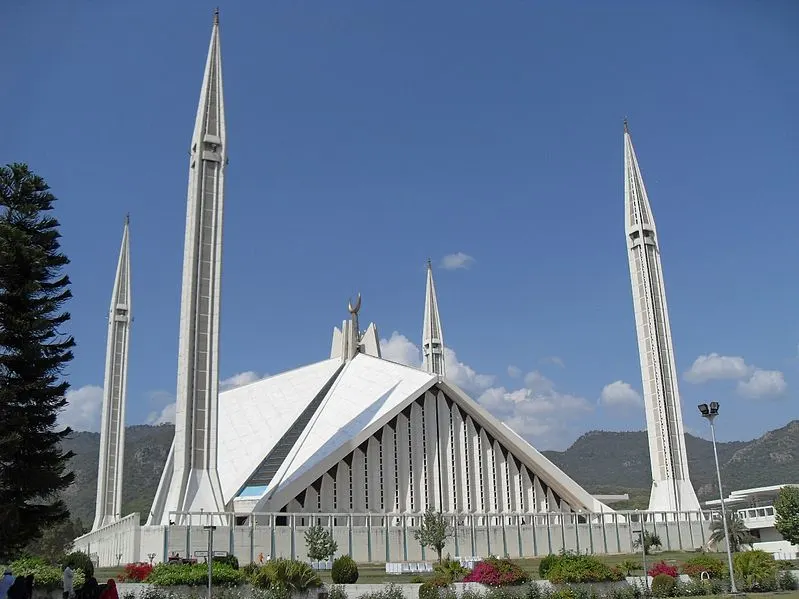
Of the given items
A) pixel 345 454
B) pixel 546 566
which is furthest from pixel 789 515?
pixel 345 454

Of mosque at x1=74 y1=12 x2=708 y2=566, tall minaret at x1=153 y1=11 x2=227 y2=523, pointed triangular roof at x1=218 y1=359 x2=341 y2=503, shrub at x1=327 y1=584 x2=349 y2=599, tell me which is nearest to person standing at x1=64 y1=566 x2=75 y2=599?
shrub at x1=327 y1=584 x2=349 y2=599

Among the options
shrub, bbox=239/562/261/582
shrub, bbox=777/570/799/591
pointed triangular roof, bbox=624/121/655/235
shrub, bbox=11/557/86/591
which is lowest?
shrub, bbox=777/570/799/591

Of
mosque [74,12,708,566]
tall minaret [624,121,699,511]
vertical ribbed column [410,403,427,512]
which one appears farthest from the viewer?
tall minaret [624,121,699,511]

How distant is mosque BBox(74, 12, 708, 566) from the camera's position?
74.6 feet

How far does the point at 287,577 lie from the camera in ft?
43.6

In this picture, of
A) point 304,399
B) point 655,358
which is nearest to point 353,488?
point 304,399

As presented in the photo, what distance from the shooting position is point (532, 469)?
32.6 meters

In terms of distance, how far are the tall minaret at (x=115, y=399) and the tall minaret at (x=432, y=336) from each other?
14.8 metres

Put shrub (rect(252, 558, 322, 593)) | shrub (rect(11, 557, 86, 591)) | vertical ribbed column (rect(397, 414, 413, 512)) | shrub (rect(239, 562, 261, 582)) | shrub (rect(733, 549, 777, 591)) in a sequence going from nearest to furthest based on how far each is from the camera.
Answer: shrub (rect(11, 557, 86, 591)) → shrub (rect(252, 558, 322, 593)) → shrub (rect(239, 562, 261, 582)) → shrub (rect(733, 549, 777, 591)) → vertical ribbed column (rect(397, 414, 413, 512))

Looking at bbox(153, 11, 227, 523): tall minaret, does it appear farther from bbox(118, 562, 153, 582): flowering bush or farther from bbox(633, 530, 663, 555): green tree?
bbox(633, 530, 663, 555): green tree

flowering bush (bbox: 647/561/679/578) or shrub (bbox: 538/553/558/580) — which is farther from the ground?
shrub (bbox: 538/553/558/580)

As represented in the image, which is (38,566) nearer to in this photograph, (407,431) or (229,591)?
(229,591)

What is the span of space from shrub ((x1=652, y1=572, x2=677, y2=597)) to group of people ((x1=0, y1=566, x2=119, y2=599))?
909 centimetres

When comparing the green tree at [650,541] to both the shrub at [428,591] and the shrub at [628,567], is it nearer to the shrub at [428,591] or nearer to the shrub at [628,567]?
the shrub at [628,567]
